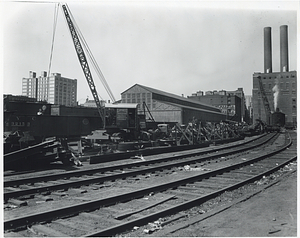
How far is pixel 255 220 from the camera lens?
444 cm

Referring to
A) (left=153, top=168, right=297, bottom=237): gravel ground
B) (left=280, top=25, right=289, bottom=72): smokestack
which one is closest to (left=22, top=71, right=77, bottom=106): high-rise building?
(left=153, top=168, right=297, bottom=237): gravel ground

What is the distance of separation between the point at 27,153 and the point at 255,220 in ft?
22.2

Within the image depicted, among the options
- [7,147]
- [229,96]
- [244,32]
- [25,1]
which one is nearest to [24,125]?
[7,147]

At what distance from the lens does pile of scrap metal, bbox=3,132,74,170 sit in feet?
25.6

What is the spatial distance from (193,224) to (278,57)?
5611 millimetres

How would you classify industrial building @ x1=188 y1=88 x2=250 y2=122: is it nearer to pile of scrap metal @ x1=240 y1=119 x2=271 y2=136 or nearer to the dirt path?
pile of scrap metal @ x1=240 y1=119 x2=271 y2=136

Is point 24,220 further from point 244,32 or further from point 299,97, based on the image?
point 244,32

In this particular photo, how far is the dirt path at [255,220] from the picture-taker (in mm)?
4008

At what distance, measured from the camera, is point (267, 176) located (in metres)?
8.27

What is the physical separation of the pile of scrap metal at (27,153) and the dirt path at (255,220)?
19.4 feet

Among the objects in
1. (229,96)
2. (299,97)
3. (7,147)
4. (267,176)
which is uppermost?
(229,96)

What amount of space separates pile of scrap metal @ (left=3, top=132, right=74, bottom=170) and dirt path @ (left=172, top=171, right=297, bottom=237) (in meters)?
5.92

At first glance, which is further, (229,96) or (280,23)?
(229,96)

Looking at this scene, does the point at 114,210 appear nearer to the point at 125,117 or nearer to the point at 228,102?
the point at 125,117
